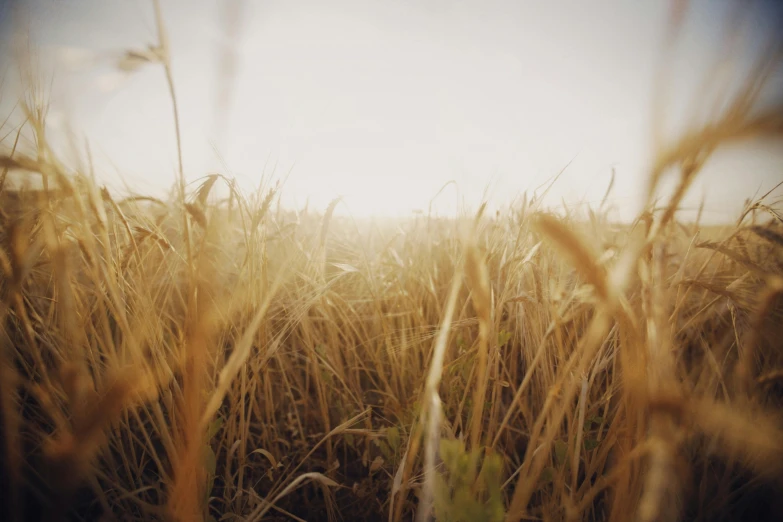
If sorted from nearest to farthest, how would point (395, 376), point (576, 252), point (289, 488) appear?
1. point (576, 252)
2. point (289, 488)
3. point (395, 376)

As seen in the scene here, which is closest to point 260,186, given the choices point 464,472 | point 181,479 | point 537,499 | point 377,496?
point 181,479

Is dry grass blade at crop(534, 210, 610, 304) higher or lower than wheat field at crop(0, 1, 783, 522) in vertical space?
higher

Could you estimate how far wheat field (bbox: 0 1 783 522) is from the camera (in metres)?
0.41

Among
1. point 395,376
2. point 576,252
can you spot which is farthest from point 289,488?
point 576,252

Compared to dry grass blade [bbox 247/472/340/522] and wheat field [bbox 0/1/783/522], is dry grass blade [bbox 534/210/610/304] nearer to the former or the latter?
wheat field [bbox 0/1/783/522]

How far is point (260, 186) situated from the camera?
2.67ft

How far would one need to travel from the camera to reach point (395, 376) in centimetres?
100

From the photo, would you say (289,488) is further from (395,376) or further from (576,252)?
(576,252)

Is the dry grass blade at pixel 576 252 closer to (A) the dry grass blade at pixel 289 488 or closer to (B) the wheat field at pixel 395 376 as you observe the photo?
(B) the wheat field at pixel 395 376

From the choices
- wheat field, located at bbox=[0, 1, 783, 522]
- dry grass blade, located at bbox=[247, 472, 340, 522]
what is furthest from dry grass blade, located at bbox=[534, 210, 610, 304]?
dry grass blade, located at bbox=[247, 472, 340, 522]

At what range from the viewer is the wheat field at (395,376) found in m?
0.41

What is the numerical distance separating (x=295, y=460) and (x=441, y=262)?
0.97 m

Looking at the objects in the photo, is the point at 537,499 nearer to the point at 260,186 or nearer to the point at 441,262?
the point at 441,262

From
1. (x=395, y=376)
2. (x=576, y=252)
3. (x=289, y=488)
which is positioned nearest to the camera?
(x=576, y=252)
